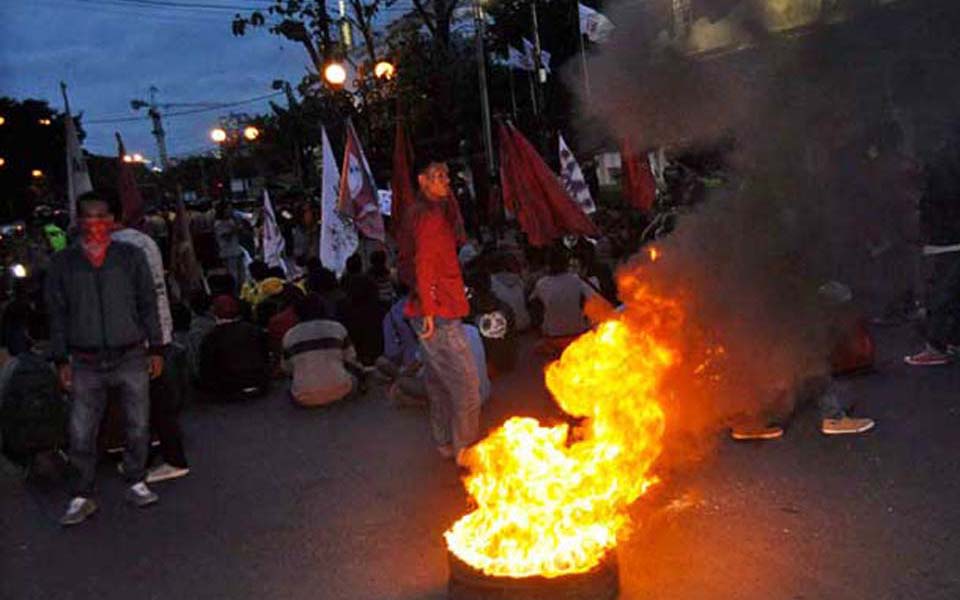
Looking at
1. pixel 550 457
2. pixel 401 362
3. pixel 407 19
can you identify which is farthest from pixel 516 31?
pixel 550 457

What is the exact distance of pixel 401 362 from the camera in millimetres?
8352

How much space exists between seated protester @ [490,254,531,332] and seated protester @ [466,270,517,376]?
2.78 ft

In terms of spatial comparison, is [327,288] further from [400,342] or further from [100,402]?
[100,402]

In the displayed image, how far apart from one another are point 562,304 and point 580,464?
409cm

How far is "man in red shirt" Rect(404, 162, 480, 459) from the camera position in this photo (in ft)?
18.7

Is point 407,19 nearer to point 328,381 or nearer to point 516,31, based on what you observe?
point 516,31

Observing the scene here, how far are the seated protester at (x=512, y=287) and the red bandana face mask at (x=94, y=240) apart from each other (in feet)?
15.3

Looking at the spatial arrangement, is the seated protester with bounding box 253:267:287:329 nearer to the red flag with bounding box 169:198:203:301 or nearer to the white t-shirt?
the red flag with bounding box 169:198:203:301

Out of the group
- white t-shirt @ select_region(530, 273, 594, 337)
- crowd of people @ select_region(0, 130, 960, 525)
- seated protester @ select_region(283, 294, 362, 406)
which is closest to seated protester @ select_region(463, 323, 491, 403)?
crowd of people @ select_region(0, 130, 960, 525)

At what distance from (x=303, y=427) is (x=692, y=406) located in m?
3.88

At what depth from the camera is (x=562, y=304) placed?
8.41 metres

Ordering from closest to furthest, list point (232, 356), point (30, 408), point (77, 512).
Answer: point (77, 512), point (30, 408), point (232, 356)

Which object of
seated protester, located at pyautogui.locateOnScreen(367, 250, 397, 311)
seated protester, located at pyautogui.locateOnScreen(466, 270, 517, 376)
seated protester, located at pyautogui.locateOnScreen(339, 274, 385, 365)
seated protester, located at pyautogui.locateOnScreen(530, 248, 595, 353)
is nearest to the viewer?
seated protester, located at pyautogui.locateOnScreen(530, 248, 595, 353)

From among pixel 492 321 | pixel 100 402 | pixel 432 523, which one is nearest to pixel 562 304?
pixel 492 321
